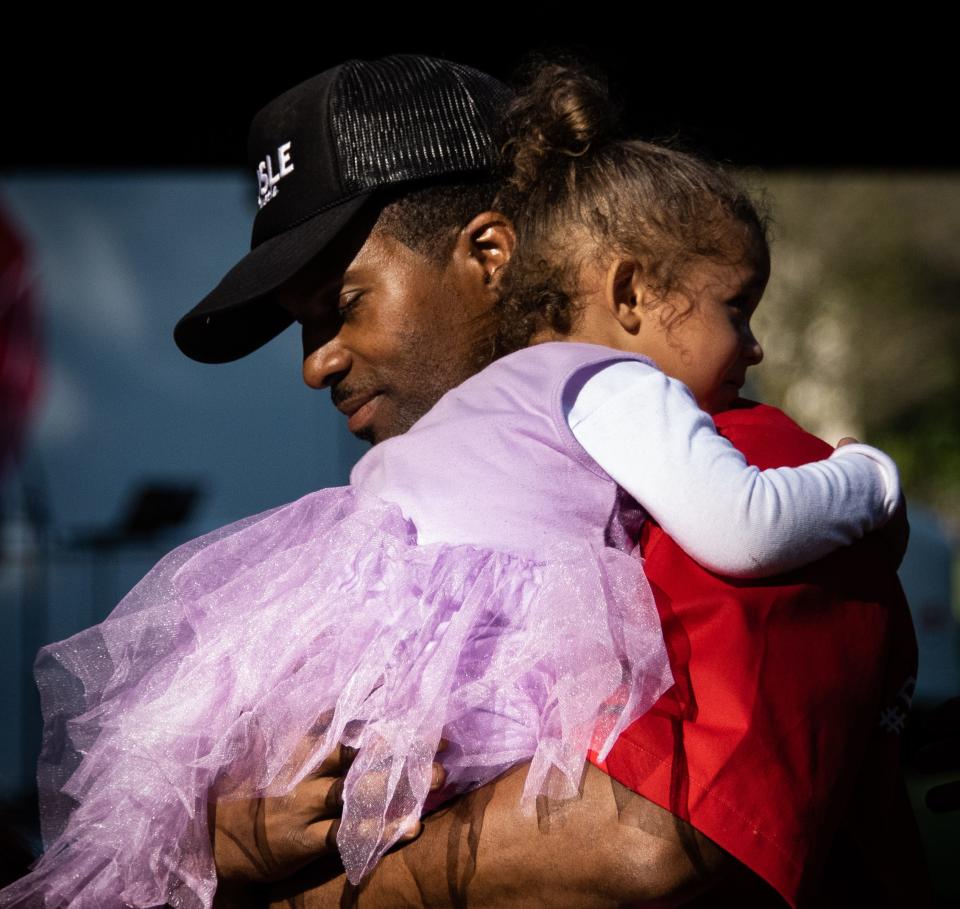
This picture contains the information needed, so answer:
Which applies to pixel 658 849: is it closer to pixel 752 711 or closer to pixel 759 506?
pixel 752 711

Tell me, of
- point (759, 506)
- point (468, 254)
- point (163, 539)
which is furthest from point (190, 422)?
point (759, 506)

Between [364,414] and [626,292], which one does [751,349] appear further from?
[364,414]

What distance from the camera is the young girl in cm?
139

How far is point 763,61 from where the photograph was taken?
16.6 ft

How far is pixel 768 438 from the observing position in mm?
1567

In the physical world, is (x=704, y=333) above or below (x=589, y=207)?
below

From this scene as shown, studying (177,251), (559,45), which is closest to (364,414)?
(559,45)

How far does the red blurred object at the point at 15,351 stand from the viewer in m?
7.63

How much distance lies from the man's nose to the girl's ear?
397 mm

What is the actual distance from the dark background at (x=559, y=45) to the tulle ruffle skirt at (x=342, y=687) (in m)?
3.44

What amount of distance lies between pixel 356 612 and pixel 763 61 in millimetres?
4247

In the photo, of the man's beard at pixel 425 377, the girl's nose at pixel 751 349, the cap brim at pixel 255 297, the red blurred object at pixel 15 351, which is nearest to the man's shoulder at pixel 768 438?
the girl's nose at pixel 751 349

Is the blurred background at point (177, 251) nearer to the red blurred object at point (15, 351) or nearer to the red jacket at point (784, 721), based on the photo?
the red blurred object at point (15, 351)

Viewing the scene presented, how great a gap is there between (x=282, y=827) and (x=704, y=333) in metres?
0.84
